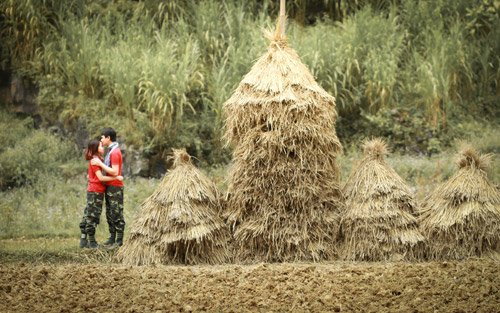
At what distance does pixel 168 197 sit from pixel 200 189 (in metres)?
0.36

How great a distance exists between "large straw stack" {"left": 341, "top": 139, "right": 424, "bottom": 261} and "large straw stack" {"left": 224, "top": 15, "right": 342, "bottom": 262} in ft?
0.74

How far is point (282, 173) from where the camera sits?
29.4 feet

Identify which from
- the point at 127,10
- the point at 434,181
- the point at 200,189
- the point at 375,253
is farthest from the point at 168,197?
the point at 127,10

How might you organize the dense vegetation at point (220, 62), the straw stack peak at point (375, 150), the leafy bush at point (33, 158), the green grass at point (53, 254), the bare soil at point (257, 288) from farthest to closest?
1. the dense vegetation at point (220, 62)
2. the leafy bush at point (33, 158)
3. the straw stack peak at point (375, 150)
4. the green grass at point (53, 254)
5. the bare soil at point (257, 288)

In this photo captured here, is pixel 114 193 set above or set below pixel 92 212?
above

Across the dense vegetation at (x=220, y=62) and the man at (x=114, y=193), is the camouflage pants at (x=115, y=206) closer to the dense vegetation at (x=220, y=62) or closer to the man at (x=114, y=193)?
the man at (x=114, y=193)

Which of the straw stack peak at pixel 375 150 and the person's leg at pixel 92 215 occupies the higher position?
the straw stack peak at pixel 375 150

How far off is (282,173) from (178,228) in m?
1.25

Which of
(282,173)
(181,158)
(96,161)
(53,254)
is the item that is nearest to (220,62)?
(96,161)

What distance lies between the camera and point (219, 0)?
56.5 ft

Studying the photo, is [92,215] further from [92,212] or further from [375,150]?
[375,150]

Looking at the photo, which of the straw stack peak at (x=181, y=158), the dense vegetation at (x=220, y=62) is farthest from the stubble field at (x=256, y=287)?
the dense vegetation at (x=220, y=62)

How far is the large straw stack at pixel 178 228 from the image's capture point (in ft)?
28.8

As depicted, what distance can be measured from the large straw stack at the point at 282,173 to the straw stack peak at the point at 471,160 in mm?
1423
